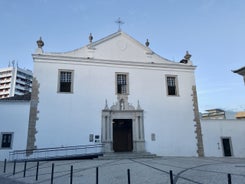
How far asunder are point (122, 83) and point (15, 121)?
8216 mm

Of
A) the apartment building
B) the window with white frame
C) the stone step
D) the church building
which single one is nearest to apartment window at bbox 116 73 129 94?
the church building

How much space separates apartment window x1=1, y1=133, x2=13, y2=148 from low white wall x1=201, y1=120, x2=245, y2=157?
14.4m

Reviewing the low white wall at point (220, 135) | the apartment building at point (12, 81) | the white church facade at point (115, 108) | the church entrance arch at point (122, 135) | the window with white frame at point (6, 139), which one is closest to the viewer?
the window with white frame at point (6, 139)

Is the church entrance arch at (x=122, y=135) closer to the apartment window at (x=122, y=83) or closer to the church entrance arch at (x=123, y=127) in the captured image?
the church entrance arch at (x=123, y=127)

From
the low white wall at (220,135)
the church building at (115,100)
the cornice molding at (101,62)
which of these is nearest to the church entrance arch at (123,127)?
the church building at (115,100)

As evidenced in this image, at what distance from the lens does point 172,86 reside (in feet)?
60.4

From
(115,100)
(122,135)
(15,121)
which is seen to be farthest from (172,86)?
(15,121)

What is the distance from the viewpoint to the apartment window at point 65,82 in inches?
637

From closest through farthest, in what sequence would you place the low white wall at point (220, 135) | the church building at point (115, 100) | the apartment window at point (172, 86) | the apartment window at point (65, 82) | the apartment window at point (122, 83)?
the church building at point (115, 100) < the apartment window at point (65, 82) < the apartment window at point (122, 83) < the low white wall at point (220, 135) < the apartment window at point (172, 86)

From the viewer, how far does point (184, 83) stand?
18609 mm

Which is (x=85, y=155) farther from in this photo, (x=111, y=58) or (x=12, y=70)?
(x=12, y=70)

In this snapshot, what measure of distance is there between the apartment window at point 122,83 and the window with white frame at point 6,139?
8135 millimetres

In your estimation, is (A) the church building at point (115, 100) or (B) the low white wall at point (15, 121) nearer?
(B) the low white wall at point (15, 121)

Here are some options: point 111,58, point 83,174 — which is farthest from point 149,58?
point 83,174
